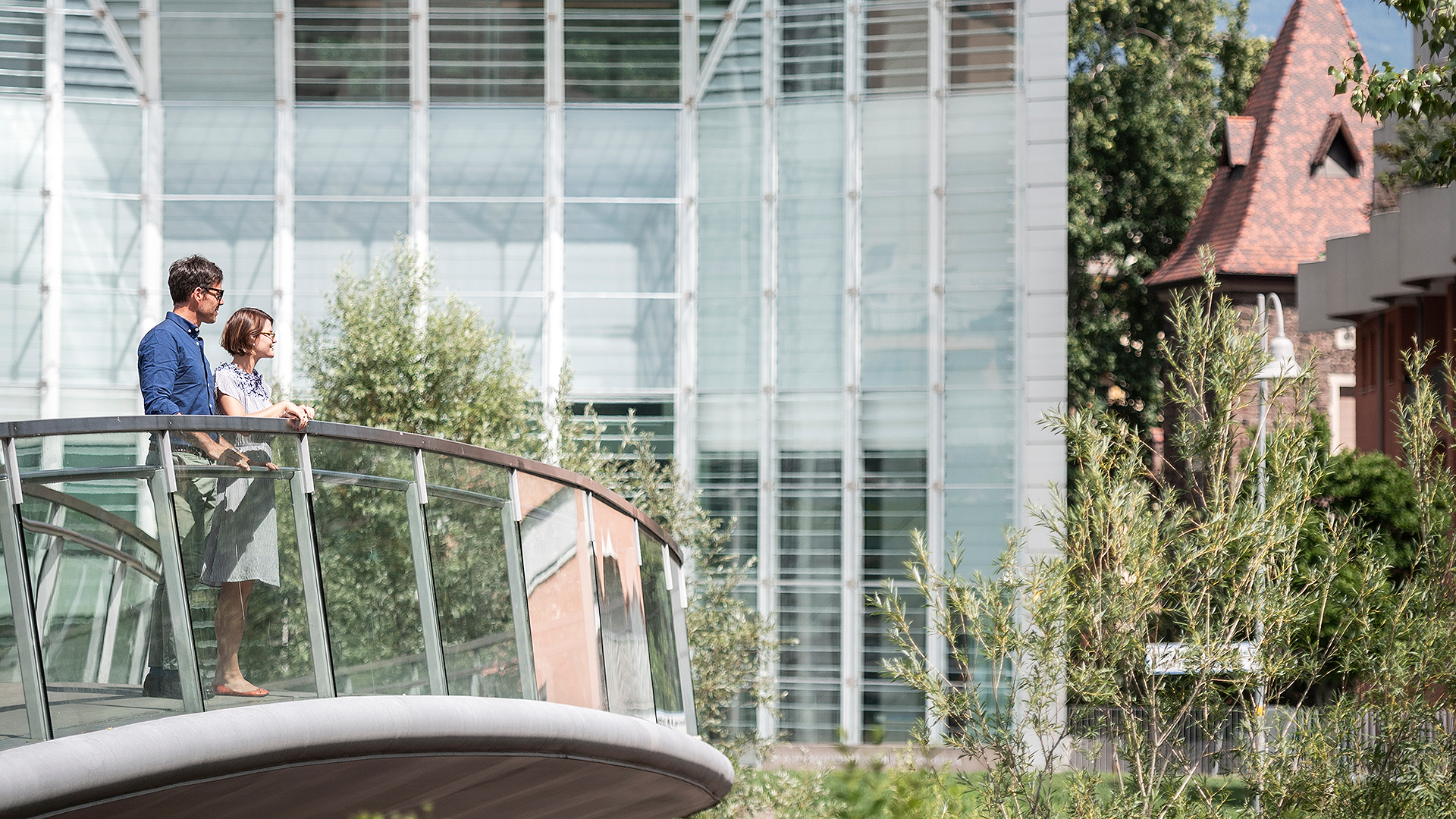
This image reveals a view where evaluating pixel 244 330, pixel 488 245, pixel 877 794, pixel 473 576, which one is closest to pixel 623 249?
pixel 488 245

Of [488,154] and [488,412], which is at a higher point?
[488,154]

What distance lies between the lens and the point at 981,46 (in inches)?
741

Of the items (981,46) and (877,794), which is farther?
(981,46)

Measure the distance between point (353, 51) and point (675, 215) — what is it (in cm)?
474

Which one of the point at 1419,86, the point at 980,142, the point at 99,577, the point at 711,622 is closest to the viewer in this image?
the point at 99,577

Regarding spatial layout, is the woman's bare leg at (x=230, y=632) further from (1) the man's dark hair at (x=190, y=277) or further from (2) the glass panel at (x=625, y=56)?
(2) the glass panel at (x=625, y=56)

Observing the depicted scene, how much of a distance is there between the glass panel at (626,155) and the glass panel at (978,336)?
4.05 metres

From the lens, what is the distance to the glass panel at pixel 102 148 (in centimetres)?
1877

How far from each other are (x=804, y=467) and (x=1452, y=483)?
31.0 feet

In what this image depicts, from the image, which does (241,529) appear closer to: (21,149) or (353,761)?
(353,761)

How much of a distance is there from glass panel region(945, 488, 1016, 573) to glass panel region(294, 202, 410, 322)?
26.2 ft

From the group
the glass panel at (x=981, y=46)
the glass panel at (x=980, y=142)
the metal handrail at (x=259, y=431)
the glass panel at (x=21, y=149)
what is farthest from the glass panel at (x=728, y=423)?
the metal handrail at (x=259, y=431)

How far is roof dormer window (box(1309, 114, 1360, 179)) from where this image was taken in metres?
33.6

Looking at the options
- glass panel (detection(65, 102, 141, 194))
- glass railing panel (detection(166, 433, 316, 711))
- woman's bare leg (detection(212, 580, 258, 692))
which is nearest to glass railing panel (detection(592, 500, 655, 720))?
glass railing panel (detection(166, 433, 316, 711))
